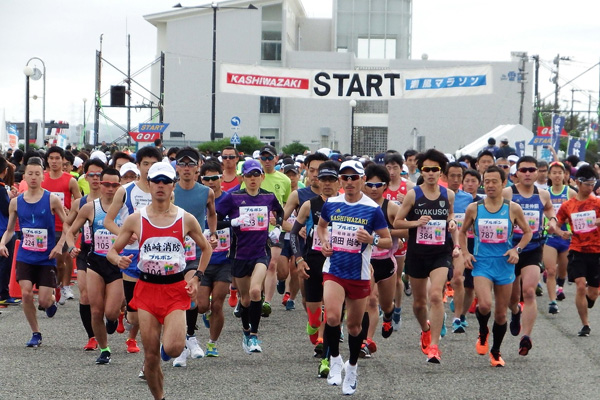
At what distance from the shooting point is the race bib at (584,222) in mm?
12922

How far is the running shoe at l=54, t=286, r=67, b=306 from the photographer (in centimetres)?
1468

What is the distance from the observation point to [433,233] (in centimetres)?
1080

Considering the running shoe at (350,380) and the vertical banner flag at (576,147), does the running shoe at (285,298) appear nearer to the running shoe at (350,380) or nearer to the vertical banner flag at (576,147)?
the running shoe at (350,380)

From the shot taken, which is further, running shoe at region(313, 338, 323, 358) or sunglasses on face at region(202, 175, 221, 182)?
sunglasses on face at region(202, 175, 221, 182)

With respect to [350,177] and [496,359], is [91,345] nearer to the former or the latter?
[350,177]

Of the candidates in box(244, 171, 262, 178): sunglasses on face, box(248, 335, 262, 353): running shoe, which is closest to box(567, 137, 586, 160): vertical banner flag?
box(244, 171, 262, 178): sunglasses on face

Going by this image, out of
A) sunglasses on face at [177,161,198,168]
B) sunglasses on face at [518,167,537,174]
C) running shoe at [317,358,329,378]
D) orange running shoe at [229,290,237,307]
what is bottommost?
orange running shoe at [229,290,237,307]

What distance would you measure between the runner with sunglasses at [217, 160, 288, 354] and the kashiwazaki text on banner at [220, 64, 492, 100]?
56.3 feet

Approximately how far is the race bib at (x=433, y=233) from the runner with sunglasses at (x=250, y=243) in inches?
65.7

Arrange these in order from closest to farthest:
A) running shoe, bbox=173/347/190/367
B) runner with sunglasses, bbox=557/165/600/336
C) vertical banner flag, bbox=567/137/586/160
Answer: running shoe, bbox=173/347/190/367
runner with sunglasses, bbox=557/165/600/336
vertical banner flag, bbox=567/137/586/160

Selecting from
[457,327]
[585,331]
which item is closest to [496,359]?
[457,327]

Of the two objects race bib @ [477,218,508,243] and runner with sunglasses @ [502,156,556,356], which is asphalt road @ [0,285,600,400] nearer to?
runner with sunglasses @ [502,156,556,356]

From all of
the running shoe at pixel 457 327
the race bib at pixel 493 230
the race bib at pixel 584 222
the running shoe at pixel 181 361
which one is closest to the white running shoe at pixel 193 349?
the running shoe at pixel 181 361

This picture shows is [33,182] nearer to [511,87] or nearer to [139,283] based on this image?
[139,283]
